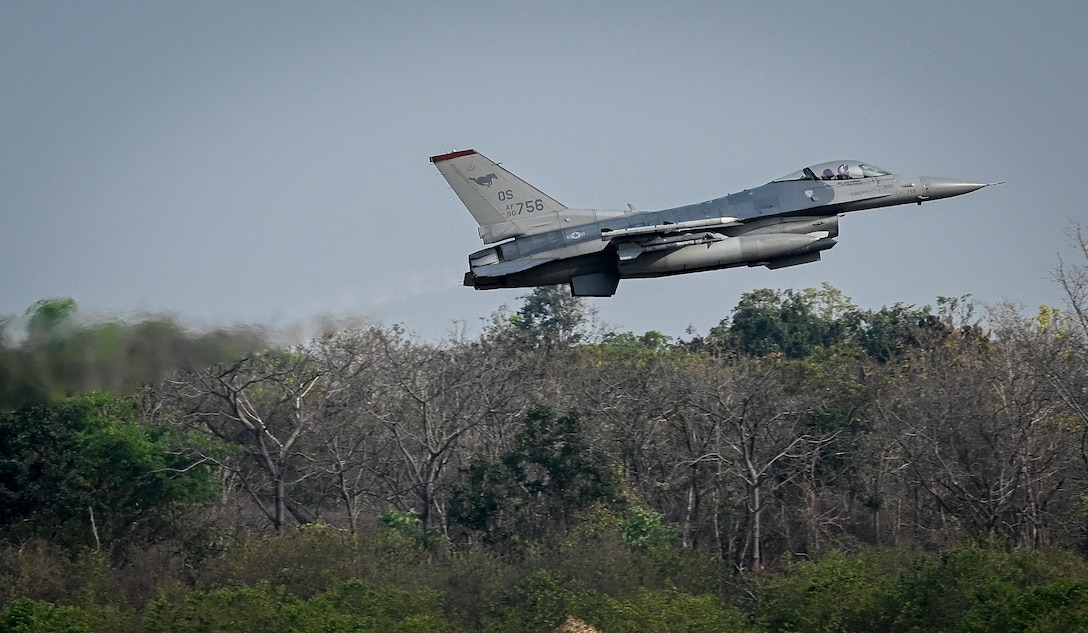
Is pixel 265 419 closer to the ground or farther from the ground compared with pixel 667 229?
closer to the ground

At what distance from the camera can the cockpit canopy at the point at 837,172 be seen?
37875 mm

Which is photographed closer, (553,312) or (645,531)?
(645,531)

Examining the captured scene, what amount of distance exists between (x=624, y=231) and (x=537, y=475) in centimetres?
2761

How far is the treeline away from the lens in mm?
47438

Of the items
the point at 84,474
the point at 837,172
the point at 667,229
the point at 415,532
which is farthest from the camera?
the point at 415,532

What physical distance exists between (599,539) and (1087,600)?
810 inches

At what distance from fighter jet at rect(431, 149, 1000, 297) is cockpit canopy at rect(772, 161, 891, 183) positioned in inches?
3.5

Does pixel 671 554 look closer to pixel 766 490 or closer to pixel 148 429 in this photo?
pixel 766 490

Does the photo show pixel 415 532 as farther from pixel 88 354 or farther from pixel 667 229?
pixel 667 229

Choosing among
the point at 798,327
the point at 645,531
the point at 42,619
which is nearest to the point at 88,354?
the point at 42,619

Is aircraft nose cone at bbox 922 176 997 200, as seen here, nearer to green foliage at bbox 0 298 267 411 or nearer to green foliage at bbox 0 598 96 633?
green foliage at bbox 0 298 267 411

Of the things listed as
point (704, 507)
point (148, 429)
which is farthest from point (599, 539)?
point (148, 429)

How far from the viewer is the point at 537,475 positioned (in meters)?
61.6

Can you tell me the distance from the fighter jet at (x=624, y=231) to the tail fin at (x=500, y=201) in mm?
23
